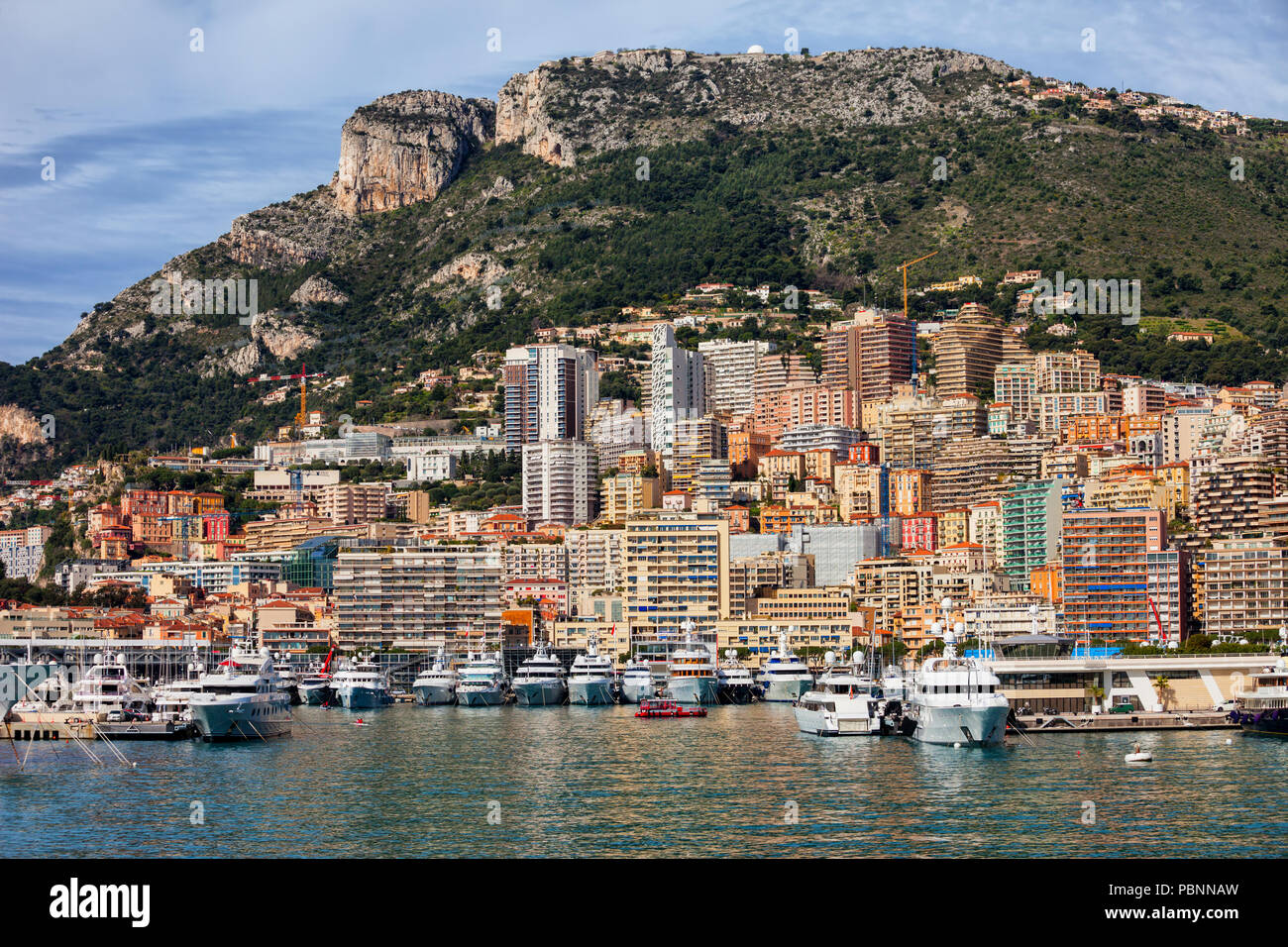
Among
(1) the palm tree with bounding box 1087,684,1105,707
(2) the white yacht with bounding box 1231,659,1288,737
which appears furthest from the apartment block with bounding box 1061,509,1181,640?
(2) the white yacht with bounding box 1231,659,1288,737

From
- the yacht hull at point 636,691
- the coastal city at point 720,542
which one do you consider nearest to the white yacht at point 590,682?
the coastal city at point 720,542

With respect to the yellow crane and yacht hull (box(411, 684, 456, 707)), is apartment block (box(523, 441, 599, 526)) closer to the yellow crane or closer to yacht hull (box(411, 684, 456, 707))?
the yellow crane

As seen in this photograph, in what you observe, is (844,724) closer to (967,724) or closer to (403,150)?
(967,724)

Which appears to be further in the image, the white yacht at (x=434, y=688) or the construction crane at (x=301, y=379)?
the construction crane at (x=301, y=379)

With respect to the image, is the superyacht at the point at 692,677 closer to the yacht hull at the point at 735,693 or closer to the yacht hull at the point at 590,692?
the yacht hull at the point at 735,693

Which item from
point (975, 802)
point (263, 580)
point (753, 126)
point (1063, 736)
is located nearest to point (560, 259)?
point (753, 126)

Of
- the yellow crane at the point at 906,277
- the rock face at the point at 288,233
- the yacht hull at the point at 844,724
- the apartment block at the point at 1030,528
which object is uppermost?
the rock face at the point at 288,233

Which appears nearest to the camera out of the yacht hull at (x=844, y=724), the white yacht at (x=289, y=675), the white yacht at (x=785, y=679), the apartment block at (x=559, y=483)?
the yacht hull at (x=844, y=724)

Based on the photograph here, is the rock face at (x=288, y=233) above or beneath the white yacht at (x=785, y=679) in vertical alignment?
above
